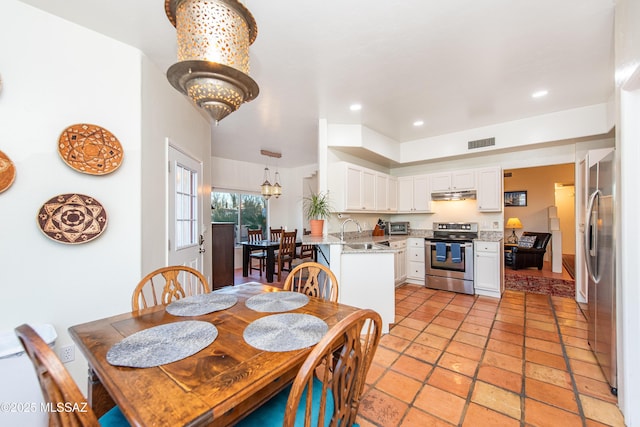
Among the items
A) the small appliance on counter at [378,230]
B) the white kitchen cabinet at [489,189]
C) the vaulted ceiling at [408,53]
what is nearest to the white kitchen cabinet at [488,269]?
the white kitchen cabinet at [489,189]

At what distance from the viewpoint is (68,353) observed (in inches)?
70.7

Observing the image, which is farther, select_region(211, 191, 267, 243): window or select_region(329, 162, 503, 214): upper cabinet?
select_region(211, 191, 267, 243): window

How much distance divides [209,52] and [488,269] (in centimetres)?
451

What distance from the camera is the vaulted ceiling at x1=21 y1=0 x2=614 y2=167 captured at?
1763mm

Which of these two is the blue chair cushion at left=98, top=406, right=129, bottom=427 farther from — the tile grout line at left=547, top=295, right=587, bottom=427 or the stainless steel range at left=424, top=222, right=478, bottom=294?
the stainless steel range at left=424, top=222, right=478, bottom=294

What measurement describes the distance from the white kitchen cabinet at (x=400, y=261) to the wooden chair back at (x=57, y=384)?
13.7 ft

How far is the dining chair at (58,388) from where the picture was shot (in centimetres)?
61

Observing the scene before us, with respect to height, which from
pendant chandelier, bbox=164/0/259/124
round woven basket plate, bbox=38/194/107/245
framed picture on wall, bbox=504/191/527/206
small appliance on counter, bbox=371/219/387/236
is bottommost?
small appliance on counter, bbox=371/219/387/236

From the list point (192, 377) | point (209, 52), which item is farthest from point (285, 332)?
point (209, 52)

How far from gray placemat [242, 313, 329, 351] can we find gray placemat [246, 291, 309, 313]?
0.11 metres

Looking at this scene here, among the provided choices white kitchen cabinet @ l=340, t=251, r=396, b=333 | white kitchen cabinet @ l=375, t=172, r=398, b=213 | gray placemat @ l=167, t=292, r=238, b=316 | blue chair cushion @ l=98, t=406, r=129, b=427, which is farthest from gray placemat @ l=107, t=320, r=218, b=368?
white kitchen cabinet @ l=375, t=172, r=398, b=213

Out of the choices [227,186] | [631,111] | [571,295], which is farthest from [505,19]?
[227,186]

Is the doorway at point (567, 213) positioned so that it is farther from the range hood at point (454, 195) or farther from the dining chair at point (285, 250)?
the dining chair at point (285, 250)

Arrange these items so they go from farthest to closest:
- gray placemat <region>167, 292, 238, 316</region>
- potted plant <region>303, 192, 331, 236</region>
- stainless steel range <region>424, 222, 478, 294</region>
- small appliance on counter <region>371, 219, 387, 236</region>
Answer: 1. small appliance on counter <region>371, 219, 387, 236</region>
2. stainless steel range <region>424, 222, 478, 294</region>
3. potted plant <region>303, 192, 331, 236</region>
4. gray placemat <region>167, 292, 238, 316</region>
